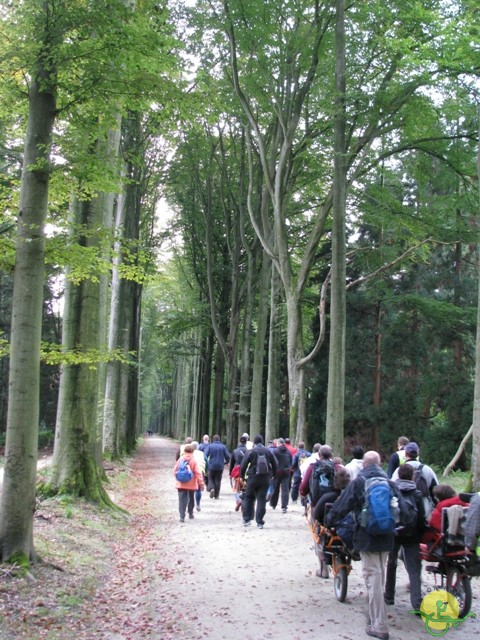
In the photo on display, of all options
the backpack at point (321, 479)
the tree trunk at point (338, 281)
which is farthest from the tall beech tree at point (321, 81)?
the backpack at point (321, 479)

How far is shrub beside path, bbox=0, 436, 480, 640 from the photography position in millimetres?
5766

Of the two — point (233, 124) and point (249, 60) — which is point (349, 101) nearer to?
point (249, 60)

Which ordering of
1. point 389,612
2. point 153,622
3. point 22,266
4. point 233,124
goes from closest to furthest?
point 153,622, point 389,612, point 22,266, point 233,124

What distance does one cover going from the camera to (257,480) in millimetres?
11609

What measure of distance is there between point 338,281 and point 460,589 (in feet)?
27.6

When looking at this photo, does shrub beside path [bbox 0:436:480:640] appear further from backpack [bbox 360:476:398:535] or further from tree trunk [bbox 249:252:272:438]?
tree trunk [bbox 249:252:272:438]

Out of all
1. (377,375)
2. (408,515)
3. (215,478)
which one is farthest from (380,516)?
(377,375)

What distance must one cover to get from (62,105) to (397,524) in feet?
20.7

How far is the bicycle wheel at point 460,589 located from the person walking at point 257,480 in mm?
5417

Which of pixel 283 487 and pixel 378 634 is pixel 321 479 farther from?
pixel 283 487

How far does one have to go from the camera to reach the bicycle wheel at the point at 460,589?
6.20 m

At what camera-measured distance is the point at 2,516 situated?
22.2 ft

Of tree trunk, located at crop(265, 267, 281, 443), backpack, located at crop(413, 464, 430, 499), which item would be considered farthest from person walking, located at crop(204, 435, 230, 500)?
backpack, located at crop(413, 464, 430, 499)

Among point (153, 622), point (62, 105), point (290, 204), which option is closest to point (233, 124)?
point (290, 204)
